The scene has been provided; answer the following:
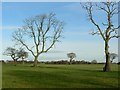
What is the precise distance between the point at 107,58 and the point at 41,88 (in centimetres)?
3073

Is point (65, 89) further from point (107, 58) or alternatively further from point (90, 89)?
point (107, 58)

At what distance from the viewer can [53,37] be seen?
248 ft

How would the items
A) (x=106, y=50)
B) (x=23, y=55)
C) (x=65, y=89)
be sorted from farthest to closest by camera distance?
(x=23, y=55)
(x=106, y=50)
(x=65, y=89)

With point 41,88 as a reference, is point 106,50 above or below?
above

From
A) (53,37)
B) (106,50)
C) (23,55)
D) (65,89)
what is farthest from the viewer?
(23,55)

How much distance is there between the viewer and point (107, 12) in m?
48.2

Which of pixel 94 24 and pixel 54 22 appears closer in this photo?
pixel 94 24

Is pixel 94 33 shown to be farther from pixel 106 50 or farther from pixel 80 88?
pixel 80 88

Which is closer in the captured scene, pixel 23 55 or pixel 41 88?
pixel 41 88

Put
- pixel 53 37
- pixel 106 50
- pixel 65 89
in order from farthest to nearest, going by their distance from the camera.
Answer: pixel 53 37
pixel 106 50
pixel 65 89

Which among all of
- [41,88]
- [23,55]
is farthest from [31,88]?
[23,55]

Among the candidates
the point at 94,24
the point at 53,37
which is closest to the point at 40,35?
the point at 53,37

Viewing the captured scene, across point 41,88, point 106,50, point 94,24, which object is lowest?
point 41,88

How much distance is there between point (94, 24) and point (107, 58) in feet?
19.1
